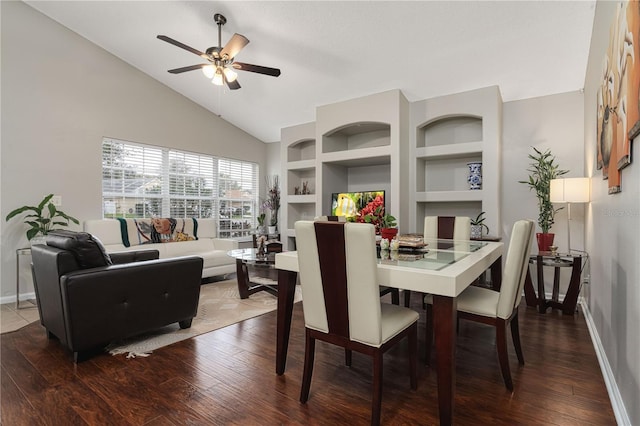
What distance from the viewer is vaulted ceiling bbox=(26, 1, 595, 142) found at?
3076 mm

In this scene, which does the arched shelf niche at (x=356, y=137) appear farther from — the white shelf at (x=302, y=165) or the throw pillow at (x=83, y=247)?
the throw pillow at (x=83, y=247)

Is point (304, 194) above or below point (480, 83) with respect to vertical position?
below

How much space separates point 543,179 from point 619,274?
7.66 ft

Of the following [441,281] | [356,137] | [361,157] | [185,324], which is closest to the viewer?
[441,281]

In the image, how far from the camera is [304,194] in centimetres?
606

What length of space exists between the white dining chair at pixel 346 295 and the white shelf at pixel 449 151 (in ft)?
10.1

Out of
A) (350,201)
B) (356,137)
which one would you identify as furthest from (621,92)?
(356,137)

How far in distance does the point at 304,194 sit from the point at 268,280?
6.37 feet

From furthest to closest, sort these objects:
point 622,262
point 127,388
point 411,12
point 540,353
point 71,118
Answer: point 71,118 < point 411,12 < point 540,353 < point 127,388 < point 622,262

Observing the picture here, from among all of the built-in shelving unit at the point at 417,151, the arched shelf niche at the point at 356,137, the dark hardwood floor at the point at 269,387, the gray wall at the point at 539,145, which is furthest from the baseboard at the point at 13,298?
the gray wall at the point at 539,145

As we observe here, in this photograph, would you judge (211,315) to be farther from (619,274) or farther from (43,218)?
(619,274)

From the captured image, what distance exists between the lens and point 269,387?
1.93m

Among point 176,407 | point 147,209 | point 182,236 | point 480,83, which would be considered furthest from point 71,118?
point 480,83

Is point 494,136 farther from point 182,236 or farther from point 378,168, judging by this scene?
point 182,236
